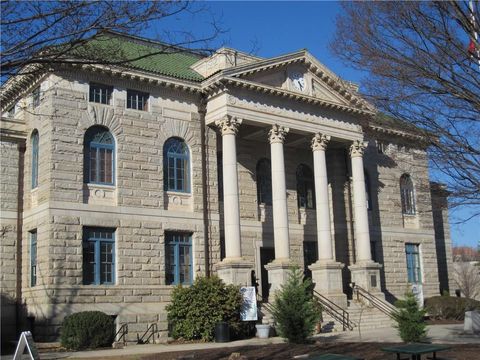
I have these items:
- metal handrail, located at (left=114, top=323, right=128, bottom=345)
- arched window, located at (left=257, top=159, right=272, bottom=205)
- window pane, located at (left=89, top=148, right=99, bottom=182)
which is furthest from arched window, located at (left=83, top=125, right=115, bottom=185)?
arched window, located at (left=257, top=159, right=272, bottom=205)

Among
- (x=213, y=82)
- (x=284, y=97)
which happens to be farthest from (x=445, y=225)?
(x=213, y=82)

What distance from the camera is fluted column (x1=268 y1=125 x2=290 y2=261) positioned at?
2808cm

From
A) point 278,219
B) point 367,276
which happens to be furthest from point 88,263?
point 367,276

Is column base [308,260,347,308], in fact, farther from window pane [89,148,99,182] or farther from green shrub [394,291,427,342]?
window pane [89,148,99,182]

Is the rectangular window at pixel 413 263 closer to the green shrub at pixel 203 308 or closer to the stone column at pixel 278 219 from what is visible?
the stone column at pixel 278 219

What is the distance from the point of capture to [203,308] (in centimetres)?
2398

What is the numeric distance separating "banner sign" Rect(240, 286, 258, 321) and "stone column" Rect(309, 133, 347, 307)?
5.22 m

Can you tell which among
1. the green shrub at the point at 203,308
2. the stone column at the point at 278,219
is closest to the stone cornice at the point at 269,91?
the stone column at the point at 278,219

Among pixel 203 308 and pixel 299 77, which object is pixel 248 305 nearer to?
pixel 203 308

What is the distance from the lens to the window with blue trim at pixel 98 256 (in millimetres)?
24594

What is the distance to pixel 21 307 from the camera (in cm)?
2514

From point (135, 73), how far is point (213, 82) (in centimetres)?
349

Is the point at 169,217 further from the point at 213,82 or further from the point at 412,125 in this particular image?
the point at 412,125

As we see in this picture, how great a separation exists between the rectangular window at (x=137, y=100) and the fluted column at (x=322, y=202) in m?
A: 8.66
